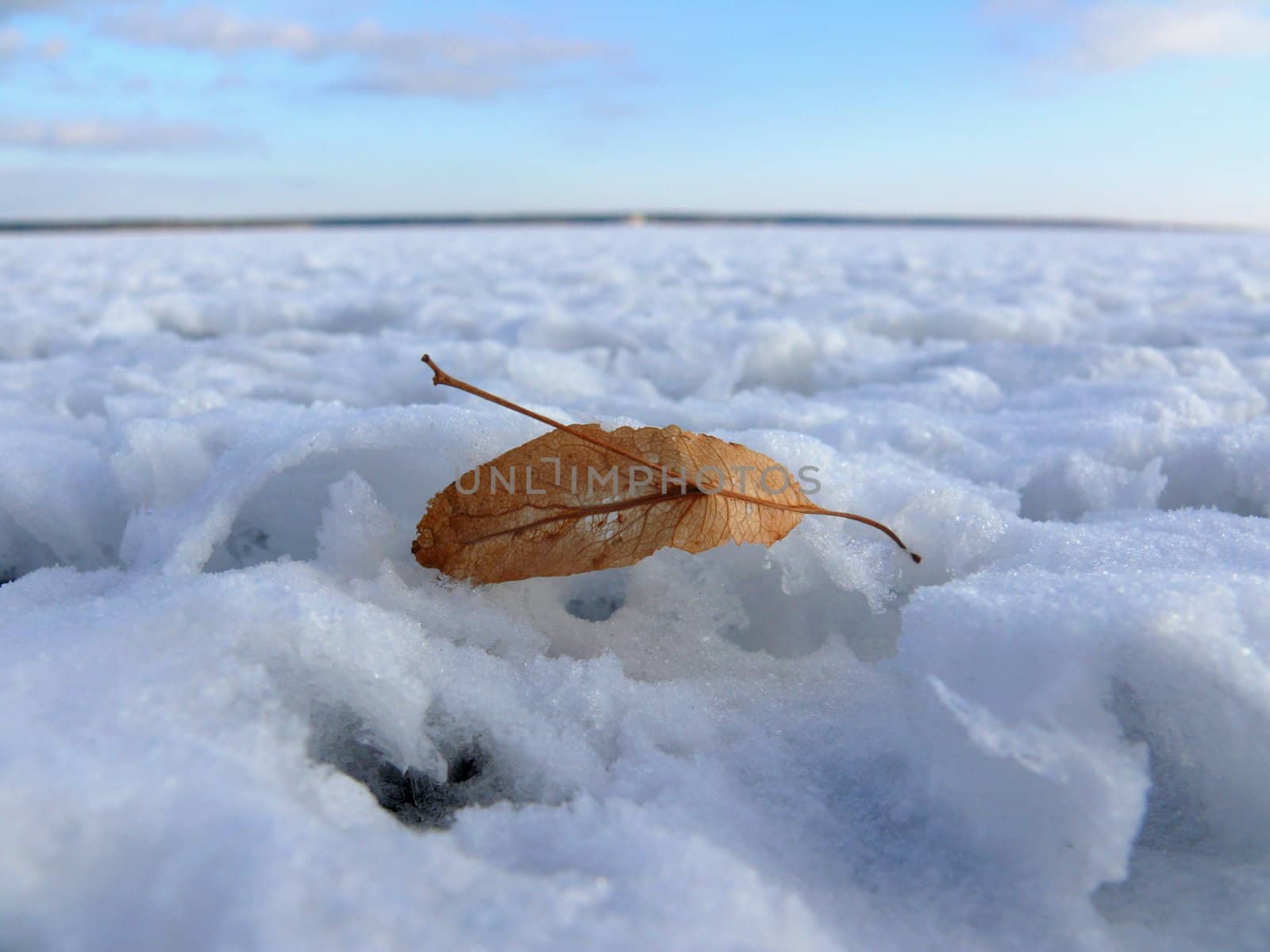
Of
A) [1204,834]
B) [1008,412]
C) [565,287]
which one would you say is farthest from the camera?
[565,287]

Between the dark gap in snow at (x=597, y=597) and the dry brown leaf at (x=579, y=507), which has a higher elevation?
the dry brown leaf at (x=579, y=507)

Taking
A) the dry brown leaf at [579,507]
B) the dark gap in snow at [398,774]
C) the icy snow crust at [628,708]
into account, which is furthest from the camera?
the dry brown leaf at [579,507]

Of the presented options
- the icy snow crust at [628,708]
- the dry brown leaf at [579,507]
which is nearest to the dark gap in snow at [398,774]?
the icy snow crust at [628,708]

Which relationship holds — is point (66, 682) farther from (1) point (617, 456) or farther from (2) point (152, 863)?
(1) point (617, 456)

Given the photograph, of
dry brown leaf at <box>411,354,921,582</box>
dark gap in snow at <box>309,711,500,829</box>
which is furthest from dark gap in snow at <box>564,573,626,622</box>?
dark gap in snow at <box>309,711,500,829</box>

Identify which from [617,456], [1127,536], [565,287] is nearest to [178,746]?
[617,456]

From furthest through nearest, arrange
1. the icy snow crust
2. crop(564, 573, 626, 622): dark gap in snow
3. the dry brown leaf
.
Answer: crop(564, 573, 626, 622): dark gap in snow < the dry brown leaf < the icy snow crust

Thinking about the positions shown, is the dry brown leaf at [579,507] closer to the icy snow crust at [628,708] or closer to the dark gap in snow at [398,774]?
the icy snow crust at [628,708]

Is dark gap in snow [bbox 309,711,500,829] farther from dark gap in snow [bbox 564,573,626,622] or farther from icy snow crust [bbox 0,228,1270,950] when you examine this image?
dark gap in snow [bbox 564,573,626,622]
